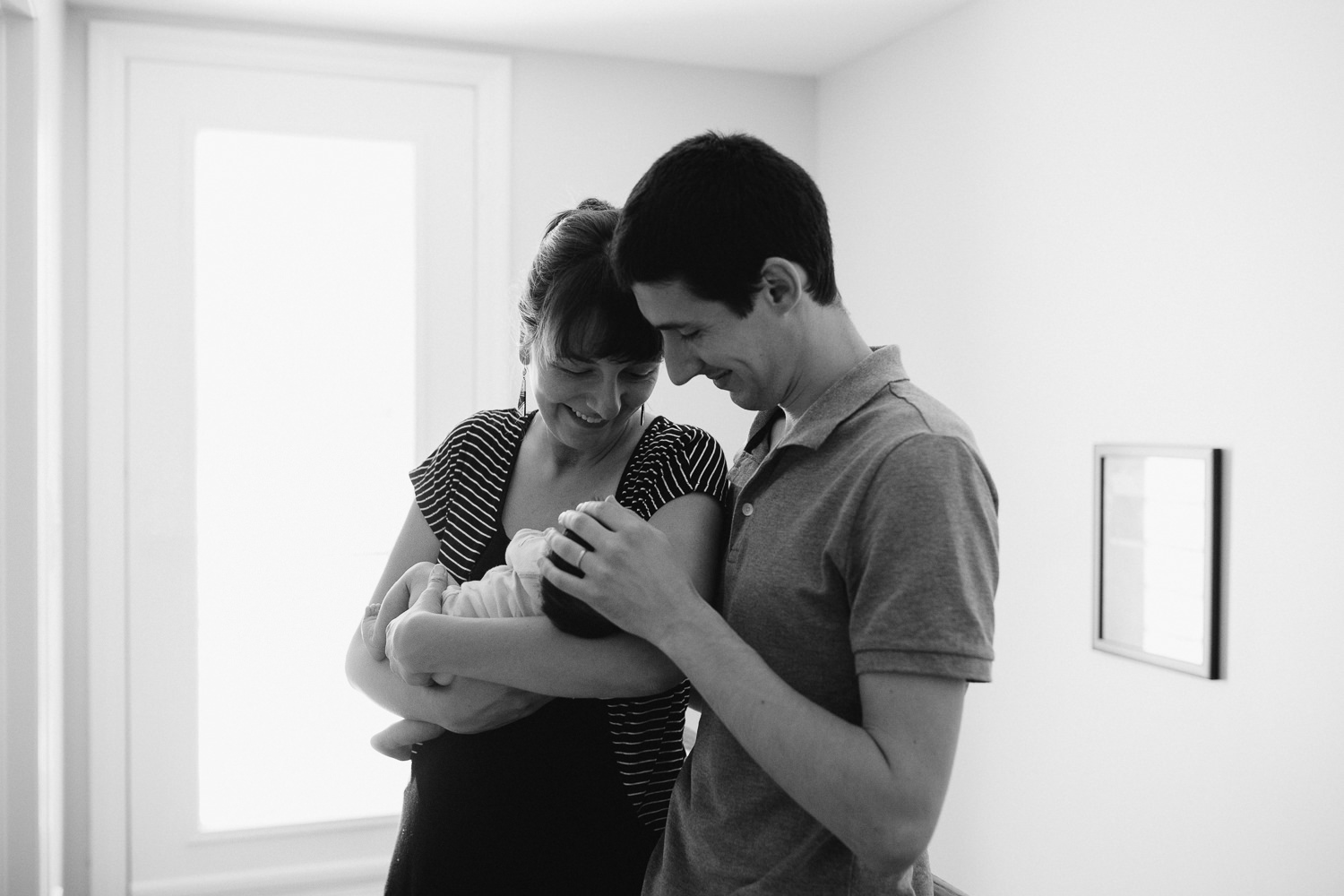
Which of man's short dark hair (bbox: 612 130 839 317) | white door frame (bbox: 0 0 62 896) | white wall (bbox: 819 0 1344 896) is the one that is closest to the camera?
man's short dark hair (bbox: 612 130 839 317)

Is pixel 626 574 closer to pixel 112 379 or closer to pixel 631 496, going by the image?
pixel 631 496

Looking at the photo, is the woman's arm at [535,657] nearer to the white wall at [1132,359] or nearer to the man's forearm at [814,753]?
the man's forearm at [814,753]

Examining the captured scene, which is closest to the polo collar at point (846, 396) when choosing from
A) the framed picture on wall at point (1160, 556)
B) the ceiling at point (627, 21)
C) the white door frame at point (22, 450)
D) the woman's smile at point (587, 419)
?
the woman's smile at point (587, 419)

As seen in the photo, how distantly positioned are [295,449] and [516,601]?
2.29m

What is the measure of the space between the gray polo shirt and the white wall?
1.22 m

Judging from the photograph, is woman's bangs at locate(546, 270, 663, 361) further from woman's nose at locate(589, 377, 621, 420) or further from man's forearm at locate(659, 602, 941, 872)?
man's forearm at locate(659, 602, 941, 872)

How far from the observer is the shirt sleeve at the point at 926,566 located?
87 centimetres

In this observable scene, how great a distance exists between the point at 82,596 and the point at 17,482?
0.85 m

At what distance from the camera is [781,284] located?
100 cm

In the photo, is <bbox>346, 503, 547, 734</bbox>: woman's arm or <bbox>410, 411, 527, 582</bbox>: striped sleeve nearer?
<bbox>346, 503, 547, 734</bbox>: woman's arm

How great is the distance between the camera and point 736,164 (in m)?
0.98

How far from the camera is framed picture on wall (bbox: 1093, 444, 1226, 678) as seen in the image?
2.12 m

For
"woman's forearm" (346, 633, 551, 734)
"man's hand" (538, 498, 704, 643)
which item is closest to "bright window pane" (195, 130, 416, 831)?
"woman's forearm" (346, 633, 551, 734)

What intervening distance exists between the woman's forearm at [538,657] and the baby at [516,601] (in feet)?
0.06
